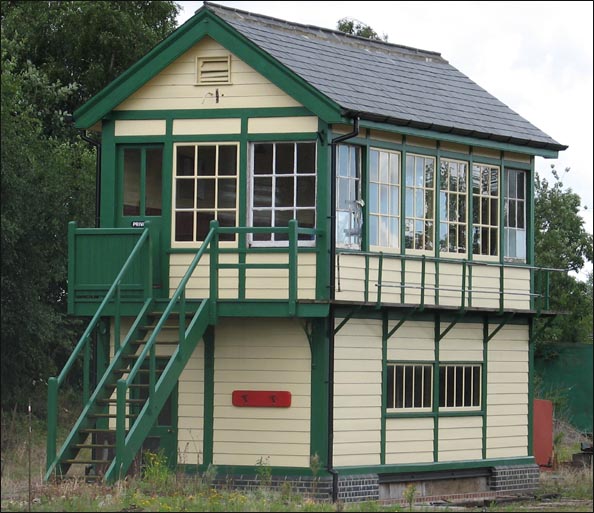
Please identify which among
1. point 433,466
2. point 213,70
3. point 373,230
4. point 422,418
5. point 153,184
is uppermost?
point 213,70

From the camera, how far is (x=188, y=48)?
75.8ft

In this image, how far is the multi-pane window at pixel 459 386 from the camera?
24.3 metres

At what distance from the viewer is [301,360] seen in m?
22.1

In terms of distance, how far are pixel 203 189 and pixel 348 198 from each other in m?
2.33

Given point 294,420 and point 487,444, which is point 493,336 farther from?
point 294,420

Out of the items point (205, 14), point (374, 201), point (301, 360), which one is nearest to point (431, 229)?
point (374, 201)

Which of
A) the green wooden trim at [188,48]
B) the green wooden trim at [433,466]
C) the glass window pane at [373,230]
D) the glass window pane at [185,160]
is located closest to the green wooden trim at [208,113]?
the green wooden trim at [188,48]

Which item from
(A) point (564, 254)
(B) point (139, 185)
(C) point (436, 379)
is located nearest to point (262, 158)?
(B) point (139, 185)

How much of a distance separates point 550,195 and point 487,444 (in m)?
19.0

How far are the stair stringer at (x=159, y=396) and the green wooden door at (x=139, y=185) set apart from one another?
2.36m

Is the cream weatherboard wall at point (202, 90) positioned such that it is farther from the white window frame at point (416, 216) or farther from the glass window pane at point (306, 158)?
the white window frame at point (416, 216)

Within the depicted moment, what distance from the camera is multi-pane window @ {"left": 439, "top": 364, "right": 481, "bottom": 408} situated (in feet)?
79.8

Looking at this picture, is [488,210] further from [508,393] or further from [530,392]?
[530,392]

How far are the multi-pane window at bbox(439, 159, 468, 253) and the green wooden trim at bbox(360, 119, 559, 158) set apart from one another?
47cm
